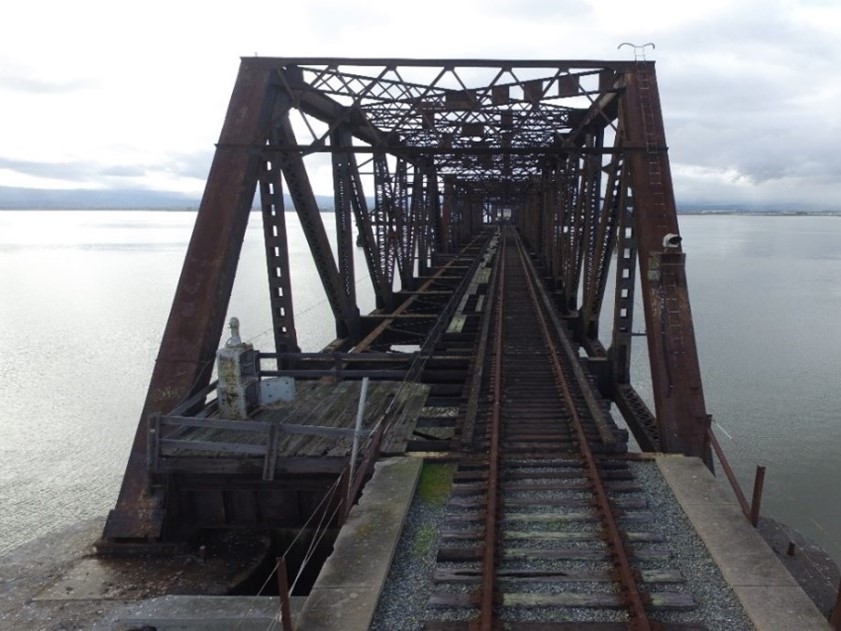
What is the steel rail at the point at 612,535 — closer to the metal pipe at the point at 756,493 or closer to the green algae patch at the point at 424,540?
the metal pipe at the point at 756,493

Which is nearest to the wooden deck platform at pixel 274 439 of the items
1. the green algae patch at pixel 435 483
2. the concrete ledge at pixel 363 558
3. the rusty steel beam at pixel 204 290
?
the rusty steel beam at pixel 204 290

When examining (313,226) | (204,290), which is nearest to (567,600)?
(204,290)

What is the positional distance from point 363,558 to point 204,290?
5248 mm

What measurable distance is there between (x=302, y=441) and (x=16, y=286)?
193 feet

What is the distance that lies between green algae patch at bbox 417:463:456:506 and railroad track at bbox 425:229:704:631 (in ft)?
0.56

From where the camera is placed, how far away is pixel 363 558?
541 centimetres

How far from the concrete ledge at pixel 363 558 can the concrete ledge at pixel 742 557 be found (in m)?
3.13

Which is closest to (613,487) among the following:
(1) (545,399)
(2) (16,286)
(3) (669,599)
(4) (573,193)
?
(3) (669,599)

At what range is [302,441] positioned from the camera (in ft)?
27.4

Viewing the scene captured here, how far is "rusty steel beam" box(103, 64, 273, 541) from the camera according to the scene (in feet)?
24.5

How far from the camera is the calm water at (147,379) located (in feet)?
53.1

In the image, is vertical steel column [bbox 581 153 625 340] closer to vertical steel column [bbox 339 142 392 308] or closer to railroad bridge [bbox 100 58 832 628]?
railroad bridge [bbox 100 58 832 628]

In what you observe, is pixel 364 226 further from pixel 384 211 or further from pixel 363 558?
pixel 363 558

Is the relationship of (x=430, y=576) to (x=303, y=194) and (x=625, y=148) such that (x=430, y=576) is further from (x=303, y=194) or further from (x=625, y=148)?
(x=303, y=194)
